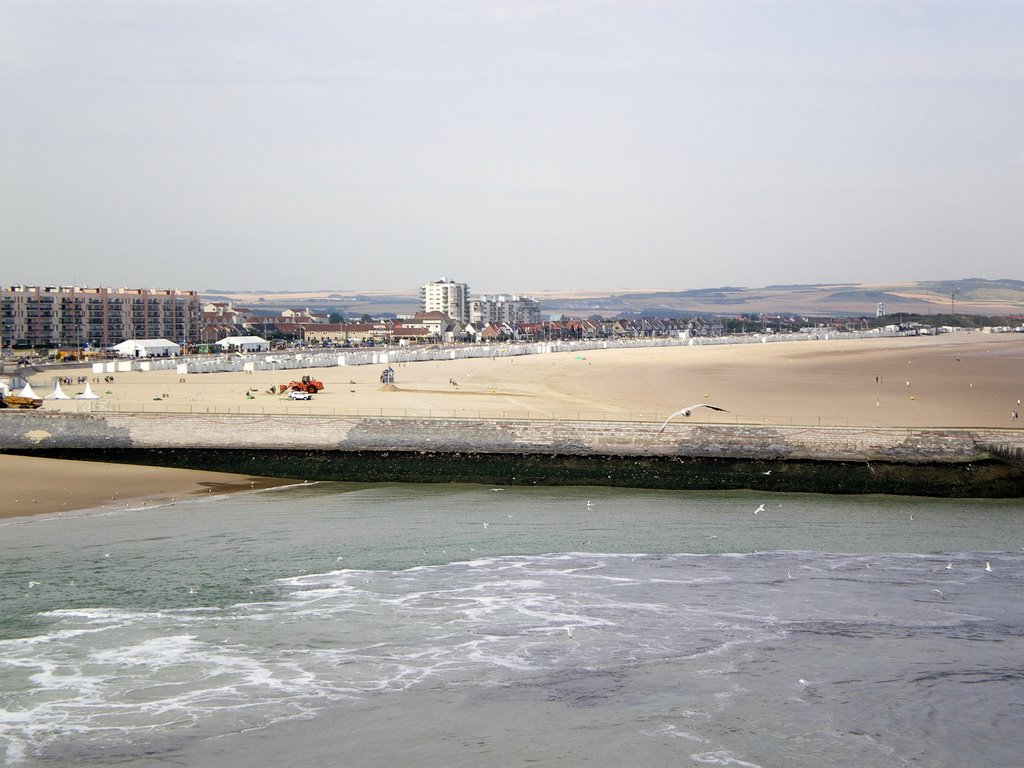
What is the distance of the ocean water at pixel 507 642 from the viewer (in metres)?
13.8

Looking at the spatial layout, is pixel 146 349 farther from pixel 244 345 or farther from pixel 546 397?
pixel 546 397

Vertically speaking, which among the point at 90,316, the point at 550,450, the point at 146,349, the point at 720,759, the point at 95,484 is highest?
the point at 90,316

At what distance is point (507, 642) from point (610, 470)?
19235 millimetres

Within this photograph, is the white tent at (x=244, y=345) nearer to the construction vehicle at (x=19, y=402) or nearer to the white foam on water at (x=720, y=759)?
the construction vehicle at (x=19, y=402)

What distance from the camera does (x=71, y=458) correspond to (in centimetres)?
3941

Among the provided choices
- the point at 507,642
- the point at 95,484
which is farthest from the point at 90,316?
the point at 507,642

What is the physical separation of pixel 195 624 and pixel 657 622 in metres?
8.20

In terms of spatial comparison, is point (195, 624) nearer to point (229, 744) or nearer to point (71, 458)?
point (229, 744)

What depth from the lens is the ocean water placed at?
13805mm

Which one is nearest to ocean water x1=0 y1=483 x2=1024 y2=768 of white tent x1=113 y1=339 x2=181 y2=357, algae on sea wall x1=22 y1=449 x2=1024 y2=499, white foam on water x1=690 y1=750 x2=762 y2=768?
white foam on water x1=690 y1=750 x2=762 y2=768

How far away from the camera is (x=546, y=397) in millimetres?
55750

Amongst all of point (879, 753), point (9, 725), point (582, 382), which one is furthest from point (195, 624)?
point (582, 382)

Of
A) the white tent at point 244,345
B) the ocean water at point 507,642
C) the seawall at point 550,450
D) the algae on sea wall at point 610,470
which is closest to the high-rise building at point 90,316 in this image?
the white tent at point 244,345

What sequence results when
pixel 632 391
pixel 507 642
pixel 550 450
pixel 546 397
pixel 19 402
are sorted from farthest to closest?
pixel 632 391, pixel 546 397, pixel 19 402, pixel 550 450, pixel 507 642
